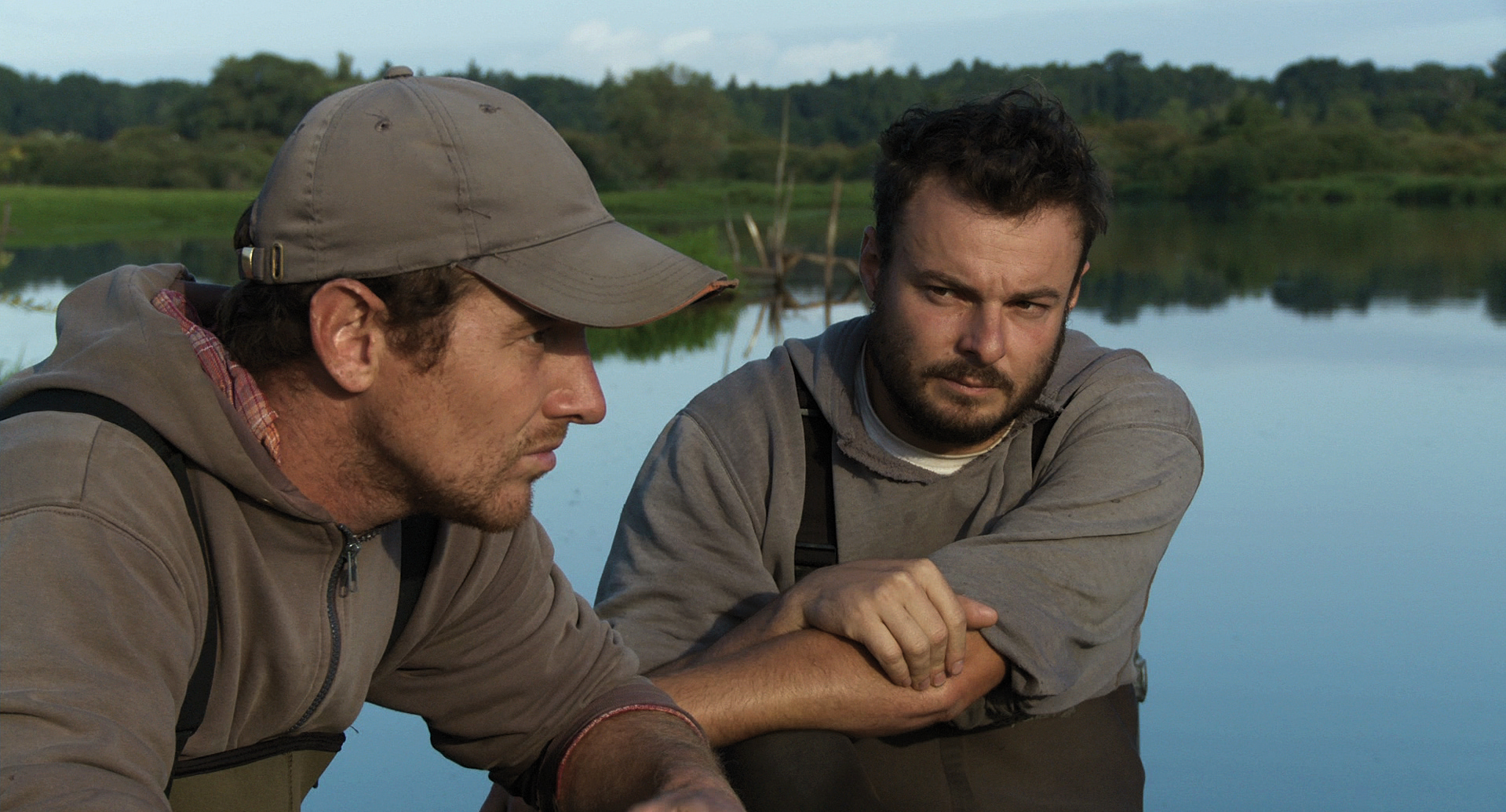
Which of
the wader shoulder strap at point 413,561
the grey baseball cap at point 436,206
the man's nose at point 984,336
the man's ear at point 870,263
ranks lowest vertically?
the wader shoulder strap at point 413,561

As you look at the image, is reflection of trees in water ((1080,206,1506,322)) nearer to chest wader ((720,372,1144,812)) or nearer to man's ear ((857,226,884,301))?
man's ear ((857,226,884,301))

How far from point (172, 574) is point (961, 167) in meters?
1.76

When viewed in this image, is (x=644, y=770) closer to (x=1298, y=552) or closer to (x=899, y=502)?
(x=899, y=502)

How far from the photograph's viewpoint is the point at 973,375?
8.84 ft

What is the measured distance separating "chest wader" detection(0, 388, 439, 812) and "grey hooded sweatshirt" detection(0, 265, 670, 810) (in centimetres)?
2

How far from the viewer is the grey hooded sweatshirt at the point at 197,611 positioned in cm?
133

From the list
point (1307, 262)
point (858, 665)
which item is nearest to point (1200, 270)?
point (1307, 262)

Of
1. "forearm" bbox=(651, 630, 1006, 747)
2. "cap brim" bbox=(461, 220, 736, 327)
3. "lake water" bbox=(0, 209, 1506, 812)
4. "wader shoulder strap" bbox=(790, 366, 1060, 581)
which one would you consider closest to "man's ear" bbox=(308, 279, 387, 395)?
"cap brim" bbox=(461, 220, 736, 327)

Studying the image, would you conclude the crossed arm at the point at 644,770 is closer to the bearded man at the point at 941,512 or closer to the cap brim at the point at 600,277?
the bearded man at the point at 941,512

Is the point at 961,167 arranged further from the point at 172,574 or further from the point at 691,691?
the point at 172,574

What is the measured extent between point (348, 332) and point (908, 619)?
1.08 metres

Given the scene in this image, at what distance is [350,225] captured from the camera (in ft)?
5.49

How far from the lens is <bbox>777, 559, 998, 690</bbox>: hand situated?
2361mm

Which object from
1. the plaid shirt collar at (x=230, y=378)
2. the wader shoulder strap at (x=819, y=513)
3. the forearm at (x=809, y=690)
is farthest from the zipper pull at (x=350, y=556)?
the wader shoulder strap at (x=819, y=513)
